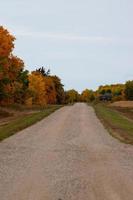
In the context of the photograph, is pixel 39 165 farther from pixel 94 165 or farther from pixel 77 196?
pixel 77 196

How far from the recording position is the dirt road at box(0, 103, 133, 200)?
10805mm

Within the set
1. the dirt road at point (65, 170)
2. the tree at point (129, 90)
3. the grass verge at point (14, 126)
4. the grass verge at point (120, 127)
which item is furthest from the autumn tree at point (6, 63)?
the tree at point (129, 90)

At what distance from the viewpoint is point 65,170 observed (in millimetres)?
14398

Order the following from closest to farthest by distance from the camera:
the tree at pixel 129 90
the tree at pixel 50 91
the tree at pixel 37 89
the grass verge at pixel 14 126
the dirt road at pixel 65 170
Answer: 1. the dirt road at pixel 65 170
2. the grass verge at pixel 14 126
3. the tree at pixel 37 89
4. the tree at pixel 50 91
5. the tree at pixel 129 90

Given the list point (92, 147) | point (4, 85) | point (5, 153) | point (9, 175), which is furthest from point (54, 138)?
point (4, 85)

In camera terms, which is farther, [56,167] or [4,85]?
[4,85]

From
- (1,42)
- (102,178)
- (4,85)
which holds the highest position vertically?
(1,42)

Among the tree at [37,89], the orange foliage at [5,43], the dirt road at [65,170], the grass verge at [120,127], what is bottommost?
the dirt road at [65,170]

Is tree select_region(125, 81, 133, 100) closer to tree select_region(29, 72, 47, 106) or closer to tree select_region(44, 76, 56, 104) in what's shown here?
tree select_region(44, 76, 56, 104)

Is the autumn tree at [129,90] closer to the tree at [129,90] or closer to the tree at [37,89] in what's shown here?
the tree at [129,90]

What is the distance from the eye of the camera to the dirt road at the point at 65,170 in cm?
1080

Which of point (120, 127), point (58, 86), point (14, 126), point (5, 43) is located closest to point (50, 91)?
point (58, 86)

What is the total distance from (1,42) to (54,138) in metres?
33.1

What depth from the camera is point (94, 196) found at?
1045 centimetres
